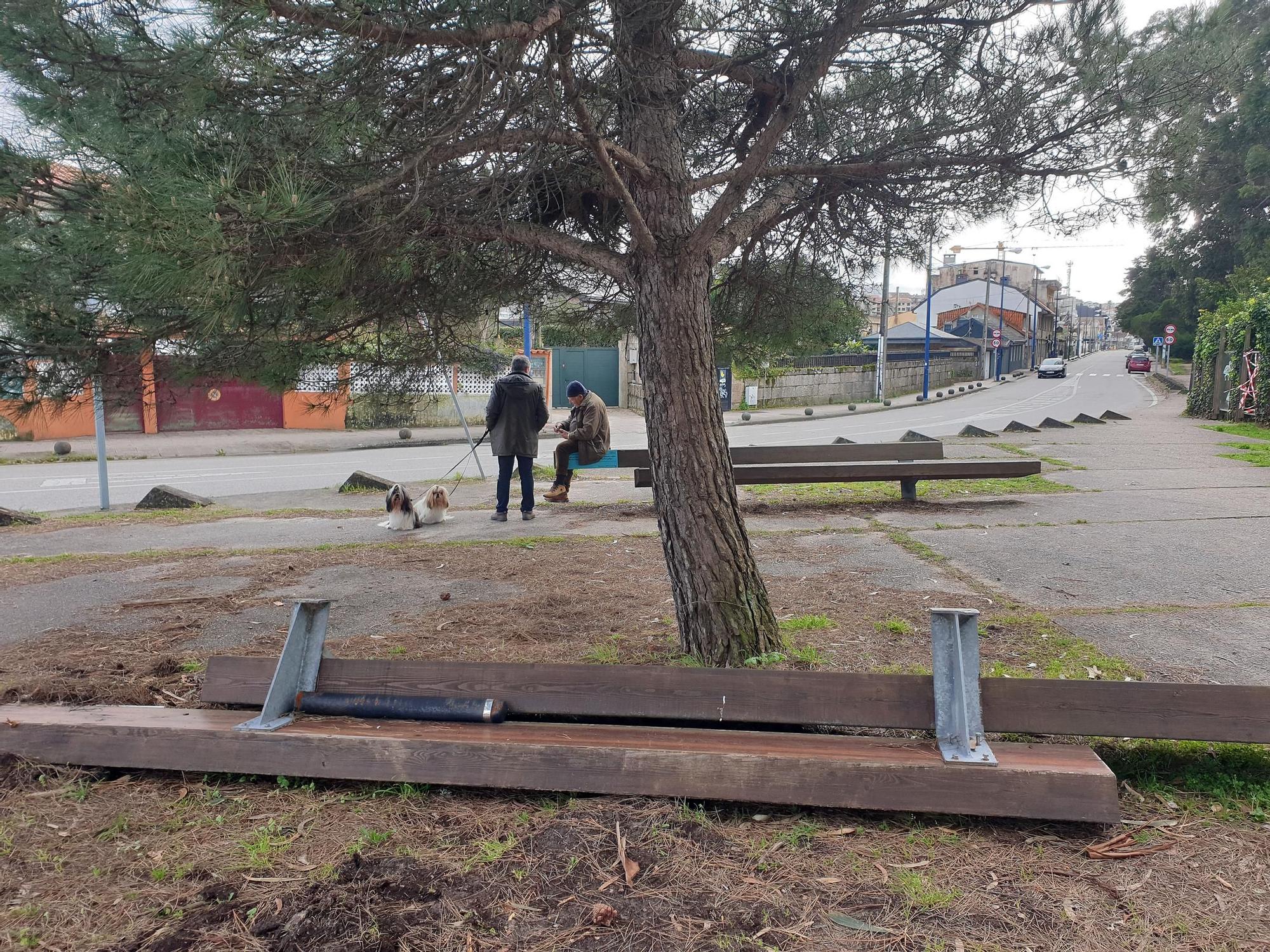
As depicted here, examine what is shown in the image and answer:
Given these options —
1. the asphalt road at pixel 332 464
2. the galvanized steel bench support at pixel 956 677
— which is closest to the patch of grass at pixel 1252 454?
the asphalt road at pixel 332 464

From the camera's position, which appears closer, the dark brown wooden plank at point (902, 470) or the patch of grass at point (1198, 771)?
the patch of grass at point (1198, 771)

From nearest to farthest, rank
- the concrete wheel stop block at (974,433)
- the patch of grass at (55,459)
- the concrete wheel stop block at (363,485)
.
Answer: the concrete wheel stop block at (363,485) → the concrete wheel stop block at (974,433) → the patch of grass at (55,459)

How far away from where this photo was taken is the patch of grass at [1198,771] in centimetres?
292

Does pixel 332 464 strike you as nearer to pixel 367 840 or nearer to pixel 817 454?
pixel 817 454

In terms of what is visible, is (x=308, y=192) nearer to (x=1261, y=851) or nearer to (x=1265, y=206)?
(x=1261, y=851)

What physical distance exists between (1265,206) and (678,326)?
32960mm

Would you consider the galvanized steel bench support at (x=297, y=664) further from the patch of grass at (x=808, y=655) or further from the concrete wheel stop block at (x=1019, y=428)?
the concrete wheel stop block at (x=1019, y=428)

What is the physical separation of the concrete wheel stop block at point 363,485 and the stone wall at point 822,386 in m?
16.8

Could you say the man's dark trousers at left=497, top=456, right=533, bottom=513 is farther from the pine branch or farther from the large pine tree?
the pine branch

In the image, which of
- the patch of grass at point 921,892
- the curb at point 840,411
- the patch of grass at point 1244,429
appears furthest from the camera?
the curb at point 840,411

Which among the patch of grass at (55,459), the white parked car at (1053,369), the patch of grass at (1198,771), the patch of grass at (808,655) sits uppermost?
the white parked car at (1053,369)

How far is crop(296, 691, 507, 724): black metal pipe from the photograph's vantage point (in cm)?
328

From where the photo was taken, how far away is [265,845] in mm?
2689

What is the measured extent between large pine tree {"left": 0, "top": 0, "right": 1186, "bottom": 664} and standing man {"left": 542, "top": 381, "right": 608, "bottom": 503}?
3.78 meters
